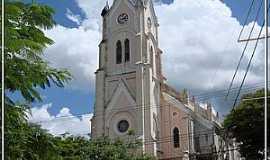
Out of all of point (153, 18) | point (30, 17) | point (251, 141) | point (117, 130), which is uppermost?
point (153, 18)

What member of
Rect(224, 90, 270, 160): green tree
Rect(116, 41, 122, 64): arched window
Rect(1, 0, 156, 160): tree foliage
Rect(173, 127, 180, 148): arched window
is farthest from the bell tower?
Rect(1, 0, 156, 160): tree foliage

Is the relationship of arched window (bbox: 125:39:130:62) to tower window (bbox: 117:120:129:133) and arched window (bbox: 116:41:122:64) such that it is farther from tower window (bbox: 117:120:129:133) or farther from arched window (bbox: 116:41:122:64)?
tower window (bbox: 117:120:129:133)

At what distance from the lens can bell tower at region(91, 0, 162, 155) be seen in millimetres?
47844

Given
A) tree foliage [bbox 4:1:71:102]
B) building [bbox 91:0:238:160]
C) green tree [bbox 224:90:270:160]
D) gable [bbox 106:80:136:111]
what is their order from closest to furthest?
tree foliage [bbox 4:1:71:102]
green tree [bbox 224:90:270:160]
building [bbox 91:0:238:160]
gable [bbox 106:80:136:111]

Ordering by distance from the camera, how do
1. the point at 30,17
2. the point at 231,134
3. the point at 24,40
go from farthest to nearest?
the point at 231,134, the point at 30,17, the point at 24,40

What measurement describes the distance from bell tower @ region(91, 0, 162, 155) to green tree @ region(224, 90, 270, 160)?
11.5m

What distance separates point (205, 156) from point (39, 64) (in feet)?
149

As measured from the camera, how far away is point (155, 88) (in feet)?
167

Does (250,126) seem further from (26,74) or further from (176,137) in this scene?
(26,74)

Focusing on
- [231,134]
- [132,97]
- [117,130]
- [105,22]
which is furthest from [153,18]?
[231,134]

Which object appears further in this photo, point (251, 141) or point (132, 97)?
point (132, 97)

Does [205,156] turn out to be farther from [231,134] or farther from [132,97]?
[231,134]

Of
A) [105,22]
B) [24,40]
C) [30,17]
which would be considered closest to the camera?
[24,40]

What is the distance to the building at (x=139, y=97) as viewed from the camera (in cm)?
4812
